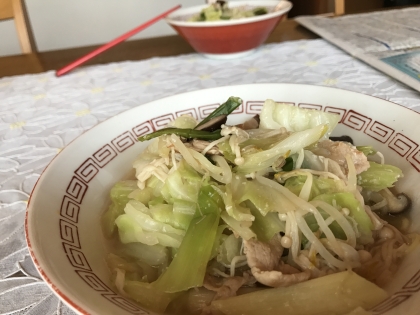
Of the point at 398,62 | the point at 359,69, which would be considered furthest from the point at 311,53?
the point at 398,62

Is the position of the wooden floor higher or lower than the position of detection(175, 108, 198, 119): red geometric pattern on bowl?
higher

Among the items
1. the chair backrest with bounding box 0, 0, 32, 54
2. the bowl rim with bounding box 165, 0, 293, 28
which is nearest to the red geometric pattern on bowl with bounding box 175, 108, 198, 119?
the bowl rim with bounding box 165, 0, 293, 28

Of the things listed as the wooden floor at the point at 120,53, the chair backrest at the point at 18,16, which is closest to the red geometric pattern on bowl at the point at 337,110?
the wooden floor at the point at 120,53

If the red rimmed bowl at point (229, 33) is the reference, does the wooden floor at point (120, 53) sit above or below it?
below

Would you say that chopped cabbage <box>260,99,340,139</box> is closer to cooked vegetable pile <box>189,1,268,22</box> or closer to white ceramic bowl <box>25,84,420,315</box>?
white ceramic bowl <box>25,84,420,315</box>

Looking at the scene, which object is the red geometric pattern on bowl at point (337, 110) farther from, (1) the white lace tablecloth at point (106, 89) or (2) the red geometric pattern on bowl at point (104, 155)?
(2) the red geometric pattern on bowl at point (104, 155)
